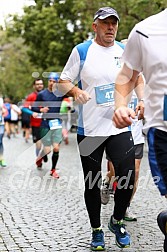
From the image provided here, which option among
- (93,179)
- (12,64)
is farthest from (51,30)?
(12,64)

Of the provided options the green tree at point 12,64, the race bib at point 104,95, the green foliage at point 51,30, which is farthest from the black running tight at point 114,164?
the green tree at point 12,64

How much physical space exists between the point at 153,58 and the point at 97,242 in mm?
2122

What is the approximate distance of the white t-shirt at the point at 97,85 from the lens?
4836mm

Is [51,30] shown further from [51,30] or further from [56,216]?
[56,216]

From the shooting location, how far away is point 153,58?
3193 millimetres

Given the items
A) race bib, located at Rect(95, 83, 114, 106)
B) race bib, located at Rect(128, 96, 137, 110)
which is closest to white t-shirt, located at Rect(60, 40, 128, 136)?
race bib, located at Rect(95, 83, 114, 106)

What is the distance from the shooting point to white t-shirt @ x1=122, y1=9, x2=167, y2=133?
10.4ft

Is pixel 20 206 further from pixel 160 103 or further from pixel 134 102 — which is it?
pixel 160 103

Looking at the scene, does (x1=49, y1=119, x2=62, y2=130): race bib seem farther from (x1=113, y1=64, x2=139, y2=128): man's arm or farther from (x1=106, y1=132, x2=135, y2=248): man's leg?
(x1=113, y1=64, x2=139, y2=128): man's arm

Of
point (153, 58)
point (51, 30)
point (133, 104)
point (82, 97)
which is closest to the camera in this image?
point (153, 58)

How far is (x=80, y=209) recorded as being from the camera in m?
6.88

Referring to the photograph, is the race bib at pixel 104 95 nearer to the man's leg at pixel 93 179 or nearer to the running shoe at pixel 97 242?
the man's leg at pixel 93 179

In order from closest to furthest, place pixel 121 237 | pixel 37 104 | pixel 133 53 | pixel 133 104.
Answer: pixel 133 53
pixel 121 237
pixel 133 104
pixel 37 104

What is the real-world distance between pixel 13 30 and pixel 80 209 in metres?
27.0
